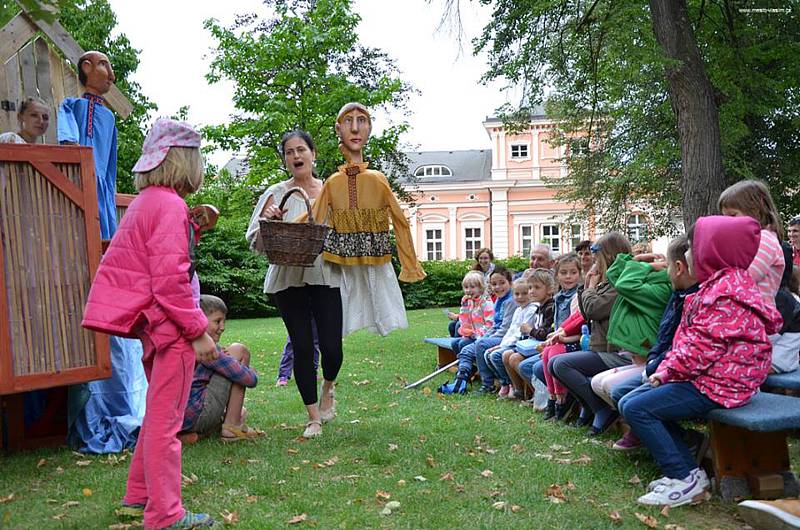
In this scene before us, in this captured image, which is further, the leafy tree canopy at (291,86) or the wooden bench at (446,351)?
the leafy tree canopy at (291,86)

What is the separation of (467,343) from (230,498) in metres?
5.09

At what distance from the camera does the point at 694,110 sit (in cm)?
1025

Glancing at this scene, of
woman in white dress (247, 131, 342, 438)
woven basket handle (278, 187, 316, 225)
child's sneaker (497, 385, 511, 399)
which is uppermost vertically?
woven basket handle (278, 187, 316, 225)

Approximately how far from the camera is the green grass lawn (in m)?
3.75

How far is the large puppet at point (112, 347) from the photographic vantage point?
538 centimetres

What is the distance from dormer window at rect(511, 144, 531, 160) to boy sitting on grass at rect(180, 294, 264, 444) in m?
45.8

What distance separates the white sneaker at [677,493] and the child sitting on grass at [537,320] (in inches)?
128

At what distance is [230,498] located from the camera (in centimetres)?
406

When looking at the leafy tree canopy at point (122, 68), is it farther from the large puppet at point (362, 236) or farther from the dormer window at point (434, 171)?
the dormer window at point (434, 171)

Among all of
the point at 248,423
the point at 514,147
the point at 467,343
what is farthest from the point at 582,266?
the point at 514,147

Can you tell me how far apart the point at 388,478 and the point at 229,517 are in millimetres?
1039

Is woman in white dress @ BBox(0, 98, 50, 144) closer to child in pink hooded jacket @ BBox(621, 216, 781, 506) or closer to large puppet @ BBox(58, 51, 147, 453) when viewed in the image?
large puppet @ BBox(58, 51, 147, 453)

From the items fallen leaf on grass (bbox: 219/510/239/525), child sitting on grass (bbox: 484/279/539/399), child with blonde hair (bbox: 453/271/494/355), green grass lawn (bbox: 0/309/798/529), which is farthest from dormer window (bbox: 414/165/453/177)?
fallen leaf on grass (bbox: 219/510/239/525)

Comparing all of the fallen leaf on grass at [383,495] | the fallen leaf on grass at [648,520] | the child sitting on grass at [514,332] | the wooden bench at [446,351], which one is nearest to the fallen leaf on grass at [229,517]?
the fallen leaf on grass at [383,495]
